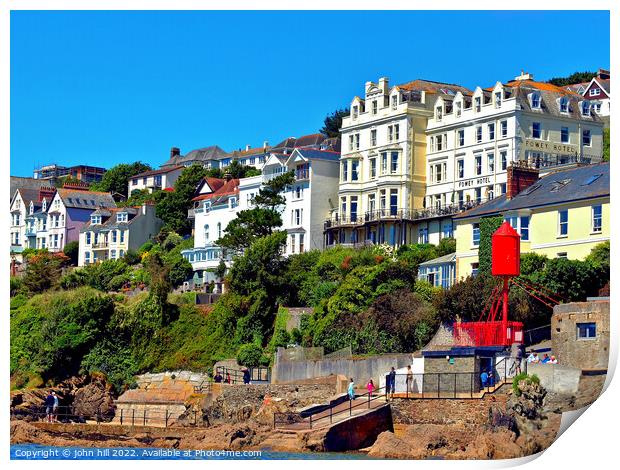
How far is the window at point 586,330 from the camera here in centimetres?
3975

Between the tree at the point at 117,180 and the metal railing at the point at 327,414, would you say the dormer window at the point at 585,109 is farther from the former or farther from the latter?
the tree at the point at 117,180

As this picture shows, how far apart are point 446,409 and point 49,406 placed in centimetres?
1859

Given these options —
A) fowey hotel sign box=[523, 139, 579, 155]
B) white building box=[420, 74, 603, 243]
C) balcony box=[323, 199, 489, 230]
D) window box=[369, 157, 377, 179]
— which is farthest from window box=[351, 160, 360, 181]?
fowey hotel sign box=[523, 139, 579, 155]

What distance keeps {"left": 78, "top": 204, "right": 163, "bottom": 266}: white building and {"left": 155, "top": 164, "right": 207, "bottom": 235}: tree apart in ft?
3.30

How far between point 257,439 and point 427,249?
73.9 feet

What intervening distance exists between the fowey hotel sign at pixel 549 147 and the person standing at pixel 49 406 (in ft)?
86.4

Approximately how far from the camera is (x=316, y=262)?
6450 centimetres

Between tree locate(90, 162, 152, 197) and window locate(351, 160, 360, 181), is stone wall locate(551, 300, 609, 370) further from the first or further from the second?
tree locate(90, 162, 152, 197)

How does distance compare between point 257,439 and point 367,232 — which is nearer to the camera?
point 257,439

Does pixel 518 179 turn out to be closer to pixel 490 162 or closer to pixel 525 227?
pixel 525 227

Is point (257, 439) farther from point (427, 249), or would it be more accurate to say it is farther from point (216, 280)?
point (216, 280)

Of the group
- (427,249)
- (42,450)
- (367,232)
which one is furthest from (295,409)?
(367,232)

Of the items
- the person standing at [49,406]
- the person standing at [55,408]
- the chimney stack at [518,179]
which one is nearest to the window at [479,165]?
the chimney stack at [518,179]

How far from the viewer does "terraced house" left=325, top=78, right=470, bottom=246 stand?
6862 cm
